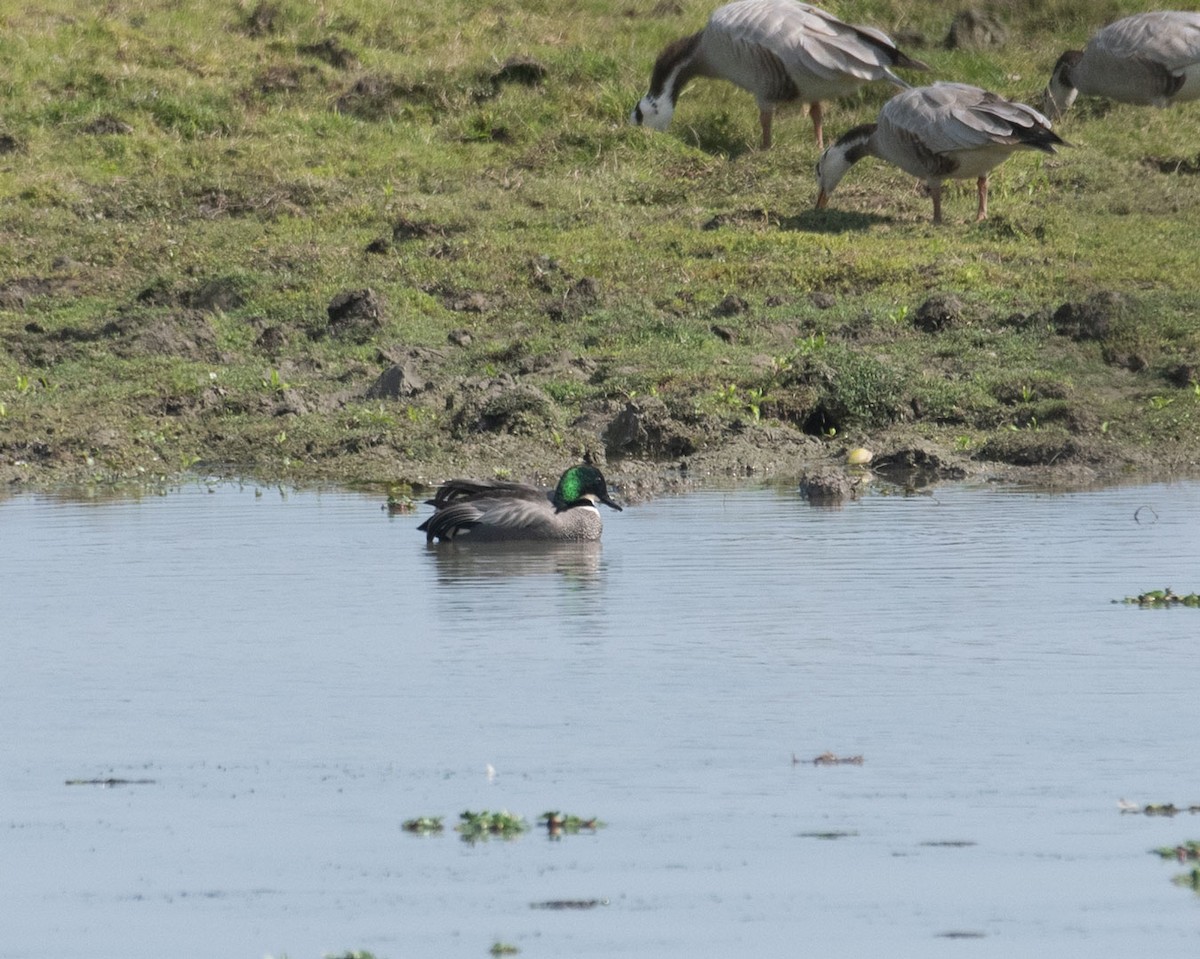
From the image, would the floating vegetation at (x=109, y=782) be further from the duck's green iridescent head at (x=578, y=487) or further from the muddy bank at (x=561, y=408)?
the muddy bank at (x=561, y=408)

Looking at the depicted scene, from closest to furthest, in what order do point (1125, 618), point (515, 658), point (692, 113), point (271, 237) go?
point (515, 658) → point (1125, 618) → point (271, 237) → point (692, 113)

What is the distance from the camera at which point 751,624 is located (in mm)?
8273

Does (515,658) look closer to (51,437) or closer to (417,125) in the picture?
(51,437)

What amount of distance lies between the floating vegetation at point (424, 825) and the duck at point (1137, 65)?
15.0 m

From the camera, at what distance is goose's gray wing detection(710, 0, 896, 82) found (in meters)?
19.1

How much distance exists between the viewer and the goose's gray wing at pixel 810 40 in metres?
19.1

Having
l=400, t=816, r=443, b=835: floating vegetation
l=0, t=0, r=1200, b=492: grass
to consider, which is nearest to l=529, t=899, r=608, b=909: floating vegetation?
l=400, t=816, r=443, b=835: floating vegetation

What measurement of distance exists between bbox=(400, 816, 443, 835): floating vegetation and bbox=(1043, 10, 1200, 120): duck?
15042 mm

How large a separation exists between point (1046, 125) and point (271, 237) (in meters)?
6.05

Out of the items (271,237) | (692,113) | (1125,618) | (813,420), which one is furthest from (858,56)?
(1125,618)

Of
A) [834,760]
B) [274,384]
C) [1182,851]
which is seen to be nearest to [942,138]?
[274,384]

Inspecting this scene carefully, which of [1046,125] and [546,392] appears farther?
[1046,125]

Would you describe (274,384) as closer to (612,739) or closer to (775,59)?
(775,59)

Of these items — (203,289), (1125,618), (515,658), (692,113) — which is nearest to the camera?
(515,658)
